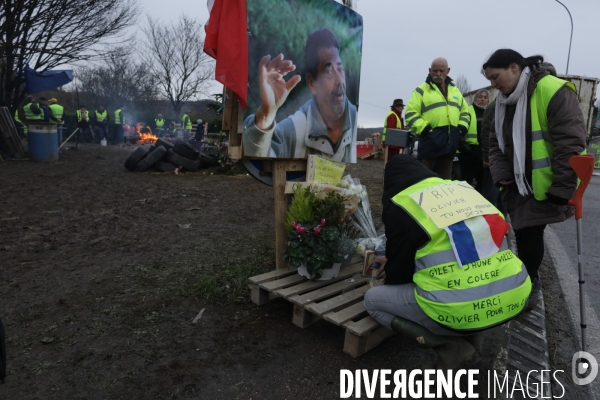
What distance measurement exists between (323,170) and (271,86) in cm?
94

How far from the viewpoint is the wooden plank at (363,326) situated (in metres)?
2.70

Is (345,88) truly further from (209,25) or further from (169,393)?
(169,393)

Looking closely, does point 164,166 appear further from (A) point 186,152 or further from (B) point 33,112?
(B) point 33,112

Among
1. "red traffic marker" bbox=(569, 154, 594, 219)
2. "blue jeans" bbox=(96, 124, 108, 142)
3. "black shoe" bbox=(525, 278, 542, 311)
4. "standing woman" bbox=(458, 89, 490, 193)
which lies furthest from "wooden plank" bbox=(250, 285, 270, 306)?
"blue jeans" bbox=(96, 124, 108, 142)

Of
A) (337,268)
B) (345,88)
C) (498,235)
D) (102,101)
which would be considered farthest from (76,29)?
(102,101)

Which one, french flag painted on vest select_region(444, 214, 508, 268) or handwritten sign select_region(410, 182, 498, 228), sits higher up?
handwritten sign select_region(410, 182, 498, 228)

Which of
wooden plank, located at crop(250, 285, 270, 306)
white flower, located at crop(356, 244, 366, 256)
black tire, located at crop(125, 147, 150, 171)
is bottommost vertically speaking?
wooden plank, located at crop(250, 285, 270, 306)

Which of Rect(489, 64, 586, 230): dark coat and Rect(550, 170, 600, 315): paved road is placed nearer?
Rect(489, 64, 586, 230): dark coat

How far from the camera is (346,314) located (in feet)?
9.61

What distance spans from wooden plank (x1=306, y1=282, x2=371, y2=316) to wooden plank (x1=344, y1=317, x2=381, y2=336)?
0.77 ft

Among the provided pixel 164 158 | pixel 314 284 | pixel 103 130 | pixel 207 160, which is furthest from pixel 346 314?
pixel 103 130

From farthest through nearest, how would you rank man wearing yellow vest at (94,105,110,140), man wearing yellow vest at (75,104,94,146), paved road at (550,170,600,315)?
man wearing yellow vest at (94,105,110,140) → man wearing yellow vest at (75,104,94,146) → paved road at (550,170,600,315)

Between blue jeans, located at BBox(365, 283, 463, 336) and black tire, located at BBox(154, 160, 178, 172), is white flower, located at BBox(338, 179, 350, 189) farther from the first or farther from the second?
black tire, located at BBox(154, 160, 178, 172)

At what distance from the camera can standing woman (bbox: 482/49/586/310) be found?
9.59ft
